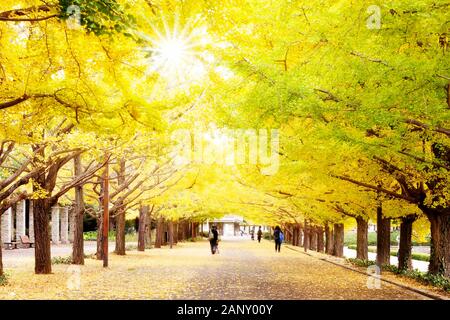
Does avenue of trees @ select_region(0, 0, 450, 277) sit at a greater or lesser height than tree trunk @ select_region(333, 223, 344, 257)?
greater

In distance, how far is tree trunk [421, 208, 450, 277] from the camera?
1620 cm

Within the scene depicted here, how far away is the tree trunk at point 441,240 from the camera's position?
53.2ft

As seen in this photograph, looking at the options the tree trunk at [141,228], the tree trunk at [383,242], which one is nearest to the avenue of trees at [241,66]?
the tree trunk at [383,242]

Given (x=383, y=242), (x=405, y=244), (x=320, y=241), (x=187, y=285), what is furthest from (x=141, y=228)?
(x=187, y=285)

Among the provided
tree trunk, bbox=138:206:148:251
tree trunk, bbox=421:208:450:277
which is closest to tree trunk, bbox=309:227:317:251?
tree trunk, bbox=138:206:148:251

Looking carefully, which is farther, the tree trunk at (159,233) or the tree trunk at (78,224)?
the tree trunk at (159,233)

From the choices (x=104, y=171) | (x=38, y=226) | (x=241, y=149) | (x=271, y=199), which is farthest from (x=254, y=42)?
(x=271, y=199)

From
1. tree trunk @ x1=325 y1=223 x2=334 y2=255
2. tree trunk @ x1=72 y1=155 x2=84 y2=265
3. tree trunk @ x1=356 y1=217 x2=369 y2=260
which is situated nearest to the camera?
tree trunk @ x1=72 y1=155 x2=84 y2=265

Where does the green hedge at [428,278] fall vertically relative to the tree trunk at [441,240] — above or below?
below

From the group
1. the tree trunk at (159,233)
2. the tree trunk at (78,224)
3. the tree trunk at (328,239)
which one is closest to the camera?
the tree trunk at (78,224)

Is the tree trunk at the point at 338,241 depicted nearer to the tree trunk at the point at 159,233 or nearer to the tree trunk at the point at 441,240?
the tree trunk at the point at 441,240

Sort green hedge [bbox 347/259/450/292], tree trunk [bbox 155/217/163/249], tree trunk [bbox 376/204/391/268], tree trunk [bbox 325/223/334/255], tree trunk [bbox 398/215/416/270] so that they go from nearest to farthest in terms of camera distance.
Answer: green hedge [bbox 347/259/450/292] < tree trunk [bbox 398/215/416/270] < tree trunk [bbox 376/204/391/268] < tree trunk [bbox 325/223/334/255] < tree trunk [bbox 155/217/163/249]

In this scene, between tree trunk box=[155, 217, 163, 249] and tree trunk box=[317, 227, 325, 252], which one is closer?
tree trunk box=[317, 227, 325, 252]

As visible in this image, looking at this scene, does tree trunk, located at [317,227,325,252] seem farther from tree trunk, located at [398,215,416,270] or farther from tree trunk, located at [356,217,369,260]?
tree trunk, located at [398,215,416,270]
